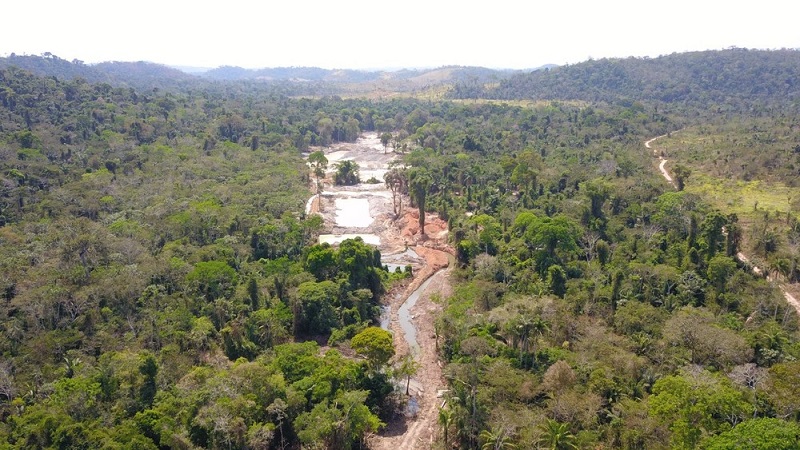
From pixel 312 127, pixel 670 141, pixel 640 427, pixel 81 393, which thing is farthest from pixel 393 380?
pixel 312 127

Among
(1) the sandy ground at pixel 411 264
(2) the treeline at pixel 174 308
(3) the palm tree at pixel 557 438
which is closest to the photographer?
(3) the palm tree at pixel 557 438

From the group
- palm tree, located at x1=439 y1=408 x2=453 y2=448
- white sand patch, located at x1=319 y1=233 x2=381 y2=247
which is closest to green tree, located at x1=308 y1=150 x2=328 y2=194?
white sand patch, located at x1=319 y1=233 x2=381 y2=247

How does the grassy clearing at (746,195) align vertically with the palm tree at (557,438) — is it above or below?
above

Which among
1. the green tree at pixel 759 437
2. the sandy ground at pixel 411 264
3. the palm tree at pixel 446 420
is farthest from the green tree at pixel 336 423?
the green tree at pixel 759 437

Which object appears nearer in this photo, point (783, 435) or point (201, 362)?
point (783, 435)

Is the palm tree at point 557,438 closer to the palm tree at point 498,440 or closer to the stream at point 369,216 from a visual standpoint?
the palm tree at point 498,440

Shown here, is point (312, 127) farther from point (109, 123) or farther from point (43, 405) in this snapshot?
point (43, 405)

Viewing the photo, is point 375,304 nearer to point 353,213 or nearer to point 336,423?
point 336,423
